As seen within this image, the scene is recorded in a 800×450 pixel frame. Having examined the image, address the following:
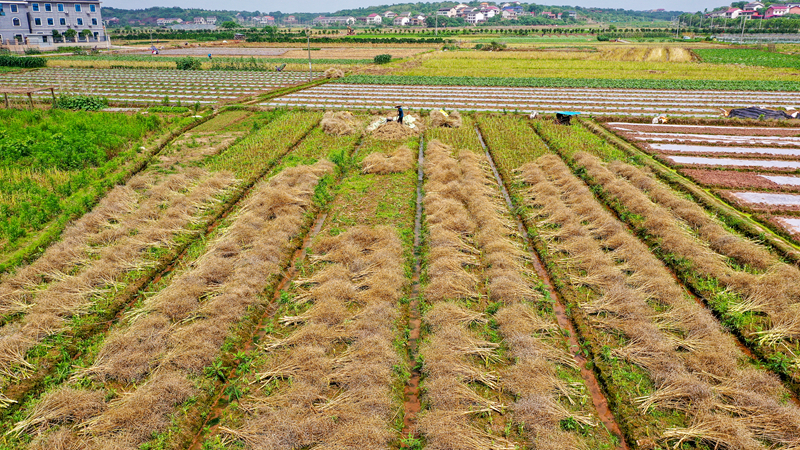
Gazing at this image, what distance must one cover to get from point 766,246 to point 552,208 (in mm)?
4802

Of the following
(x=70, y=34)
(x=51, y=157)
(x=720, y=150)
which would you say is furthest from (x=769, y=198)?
(x=70, y=34)

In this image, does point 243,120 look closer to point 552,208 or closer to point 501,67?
point 552,208

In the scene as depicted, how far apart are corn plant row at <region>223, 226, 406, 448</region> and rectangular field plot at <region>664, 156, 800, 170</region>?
1293 cm

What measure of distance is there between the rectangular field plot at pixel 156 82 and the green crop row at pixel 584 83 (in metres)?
7.37

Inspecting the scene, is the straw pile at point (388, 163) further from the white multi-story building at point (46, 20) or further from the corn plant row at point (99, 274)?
the white multi-story building at point (46, 20)

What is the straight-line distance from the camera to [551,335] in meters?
7.44

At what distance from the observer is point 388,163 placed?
593 inches

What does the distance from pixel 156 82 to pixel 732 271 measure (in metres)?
38.2

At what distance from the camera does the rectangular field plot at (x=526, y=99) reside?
25.8 m

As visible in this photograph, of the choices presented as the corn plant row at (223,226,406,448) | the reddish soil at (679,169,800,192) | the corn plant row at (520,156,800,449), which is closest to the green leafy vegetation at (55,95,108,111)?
the corn plant row at (223,226,406,448)

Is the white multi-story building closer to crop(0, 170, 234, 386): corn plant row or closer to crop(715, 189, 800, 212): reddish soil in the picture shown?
crop(0, 170, 234, 386): corn plant row

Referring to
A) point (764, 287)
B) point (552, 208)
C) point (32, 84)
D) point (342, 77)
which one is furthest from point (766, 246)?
point (32, 84)

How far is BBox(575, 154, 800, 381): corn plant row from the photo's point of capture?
7348mm

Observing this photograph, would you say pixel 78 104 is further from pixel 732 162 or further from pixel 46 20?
pixel 46 20
